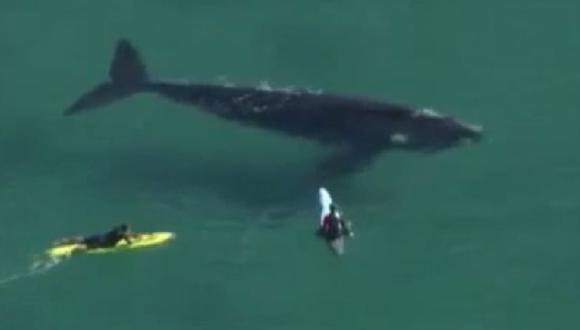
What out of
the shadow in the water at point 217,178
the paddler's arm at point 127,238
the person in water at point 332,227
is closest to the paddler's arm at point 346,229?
the person in water at point 332,227

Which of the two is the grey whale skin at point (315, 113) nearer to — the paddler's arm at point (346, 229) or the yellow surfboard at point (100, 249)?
→ the paddler's arm at point (346, 229)

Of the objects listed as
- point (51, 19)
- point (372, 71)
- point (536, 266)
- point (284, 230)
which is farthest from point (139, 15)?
point (536, 266)

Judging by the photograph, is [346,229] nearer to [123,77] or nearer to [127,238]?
[127,238]

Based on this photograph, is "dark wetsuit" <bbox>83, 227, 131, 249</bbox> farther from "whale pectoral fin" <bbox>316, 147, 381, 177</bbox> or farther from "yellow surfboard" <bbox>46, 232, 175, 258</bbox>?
"whale pectoral fin" <bbox>316, 147, 381, 177</bbox>

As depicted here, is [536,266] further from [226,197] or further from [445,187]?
[226,197]

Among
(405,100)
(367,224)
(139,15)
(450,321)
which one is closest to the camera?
(450,321)

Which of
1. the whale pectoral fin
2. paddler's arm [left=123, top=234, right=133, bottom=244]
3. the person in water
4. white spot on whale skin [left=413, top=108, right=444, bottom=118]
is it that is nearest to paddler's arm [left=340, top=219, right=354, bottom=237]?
the person in water

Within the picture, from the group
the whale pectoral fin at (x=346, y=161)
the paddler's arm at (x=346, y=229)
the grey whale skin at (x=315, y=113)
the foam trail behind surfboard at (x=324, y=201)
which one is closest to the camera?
the paddler's arm at (x=346, y=229)
